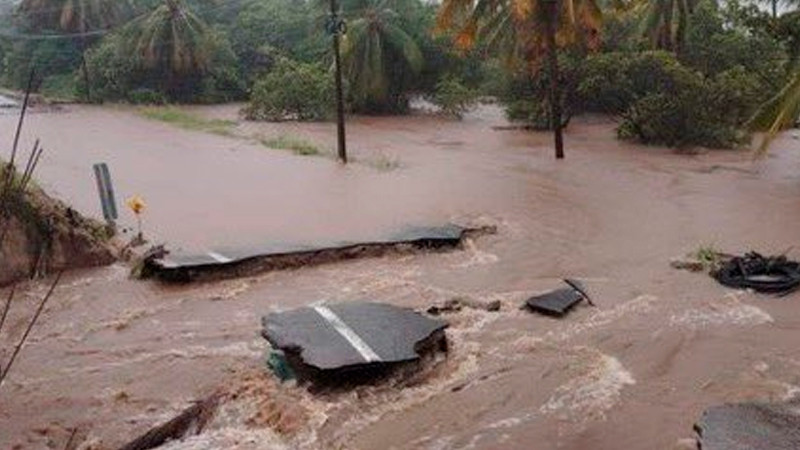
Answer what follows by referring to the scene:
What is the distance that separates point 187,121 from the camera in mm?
30297

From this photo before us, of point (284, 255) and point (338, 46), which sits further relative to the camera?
point (338, 46)

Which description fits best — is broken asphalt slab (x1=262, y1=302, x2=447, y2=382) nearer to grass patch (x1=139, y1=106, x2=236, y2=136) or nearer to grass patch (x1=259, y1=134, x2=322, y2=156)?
grass patch (x1=259, y1=134, x2=322, y2=156)

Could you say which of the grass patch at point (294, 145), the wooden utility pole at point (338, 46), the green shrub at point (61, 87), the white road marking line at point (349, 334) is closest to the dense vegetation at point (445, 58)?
the green shrub at point (61, 87)

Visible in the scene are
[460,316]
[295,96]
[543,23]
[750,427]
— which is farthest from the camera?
[295,96]

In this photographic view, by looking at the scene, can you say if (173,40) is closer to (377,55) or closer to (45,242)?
(377,55)

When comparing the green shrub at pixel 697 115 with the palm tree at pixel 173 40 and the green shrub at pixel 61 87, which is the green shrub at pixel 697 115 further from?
the green shrub at pixel 61 87

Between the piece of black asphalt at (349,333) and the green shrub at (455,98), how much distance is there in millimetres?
23509

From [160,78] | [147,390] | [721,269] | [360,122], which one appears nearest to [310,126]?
[360,122]

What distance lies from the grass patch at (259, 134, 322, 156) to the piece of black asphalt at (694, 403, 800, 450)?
1616 cm

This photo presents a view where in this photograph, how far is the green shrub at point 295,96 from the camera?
30.8 metres

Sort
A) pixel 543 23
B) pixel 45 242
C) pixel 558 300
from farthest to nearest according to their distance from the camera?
pixel 543 23
pixel 45 242
pixel 558 300

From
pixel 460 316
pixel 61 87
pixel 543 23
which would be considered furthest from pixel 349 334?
pixel 61 87

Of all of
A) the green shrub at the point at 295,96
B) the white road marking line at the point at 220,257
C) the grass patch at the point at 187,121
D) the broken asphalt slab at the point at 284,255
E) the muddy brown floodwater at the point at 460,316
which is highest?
the green shrub at the point at 295,96

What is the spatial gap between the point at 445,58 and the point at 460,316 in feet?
85.8
